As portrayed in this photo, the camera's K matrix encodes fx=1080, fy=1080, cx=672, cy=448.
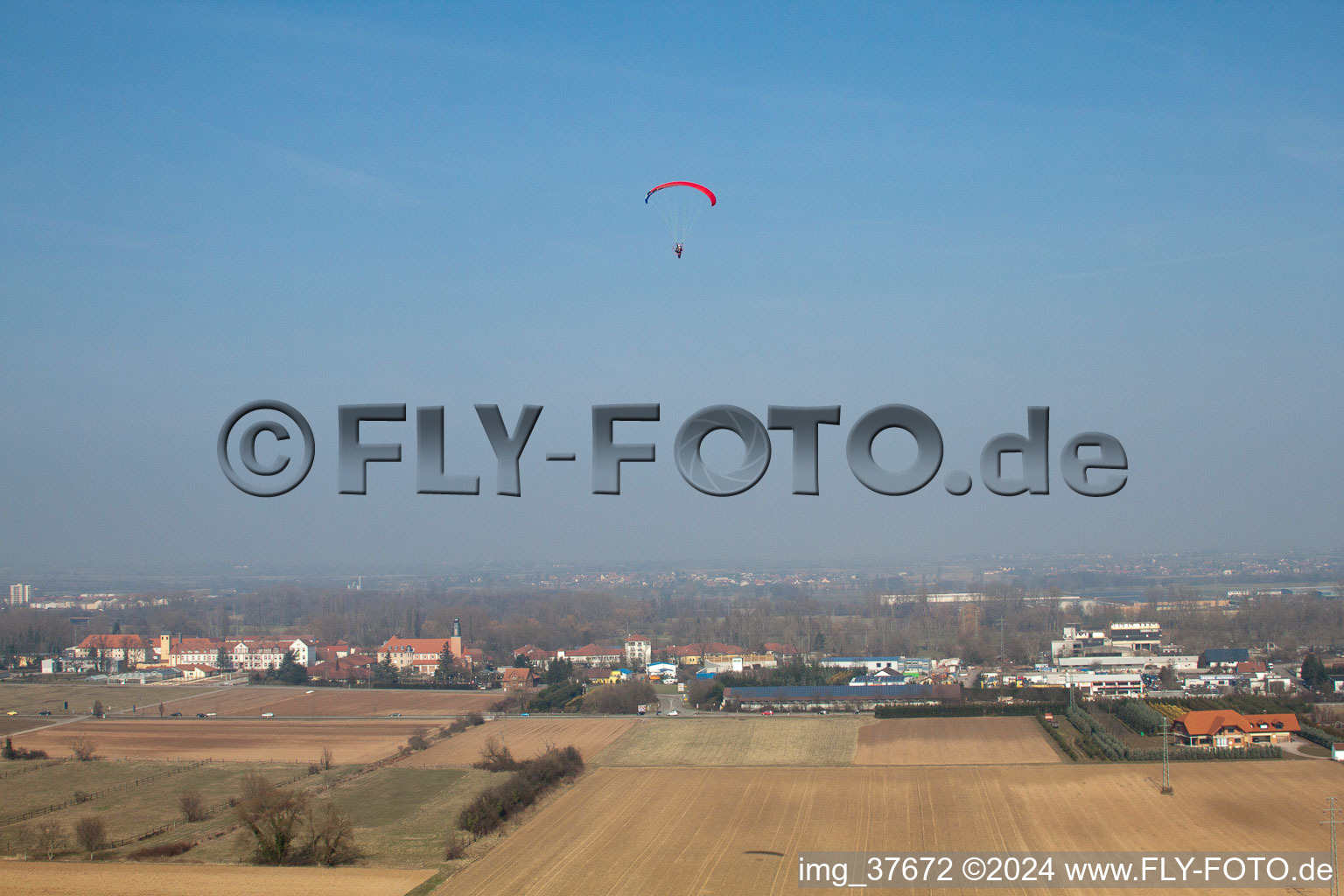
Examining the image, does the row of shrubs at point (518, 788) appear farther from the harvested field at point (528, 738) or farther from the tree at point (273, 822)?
the tree at point (273, 822)

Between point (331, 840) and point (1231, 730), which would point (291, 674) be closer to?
point (331, 840)

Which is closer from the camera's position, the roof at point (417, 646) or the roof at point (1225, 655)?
the roof at point (1225, 655)

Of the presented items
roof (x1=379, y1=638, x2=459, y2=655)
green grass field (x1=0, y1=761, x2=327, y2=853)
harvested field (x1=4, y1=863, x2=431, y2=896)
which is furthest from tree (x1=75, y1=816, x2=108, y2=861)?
roof (x1=379, y1=638, x2=459, y2=655)

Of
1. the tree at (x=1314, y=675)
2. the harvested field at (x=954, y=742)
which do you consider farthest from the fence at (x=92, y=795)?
the tree at (x=1314, y=675)

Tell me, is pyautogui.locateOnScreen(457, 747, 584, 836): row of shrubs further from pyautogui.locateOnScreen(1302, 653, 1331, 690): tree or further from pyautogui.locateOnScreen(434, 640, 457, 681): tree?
pyautogui.locateOnScreen(1302, 653, 1331, 690): tree

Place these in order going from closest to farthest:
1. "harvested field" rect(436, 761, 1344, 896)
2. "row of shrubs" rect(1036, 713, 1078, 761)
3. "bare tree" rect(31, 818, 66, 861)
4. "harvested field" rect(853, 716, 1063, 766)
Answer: "harvested field" rect(436, 761, 1344, 896) < "bare tree" rect(31, 818, 66, 861) < "harvested field" rect(853, 716, 1063, 766) < "row of shrubs" rect(1036, 713, 1078, 761)
